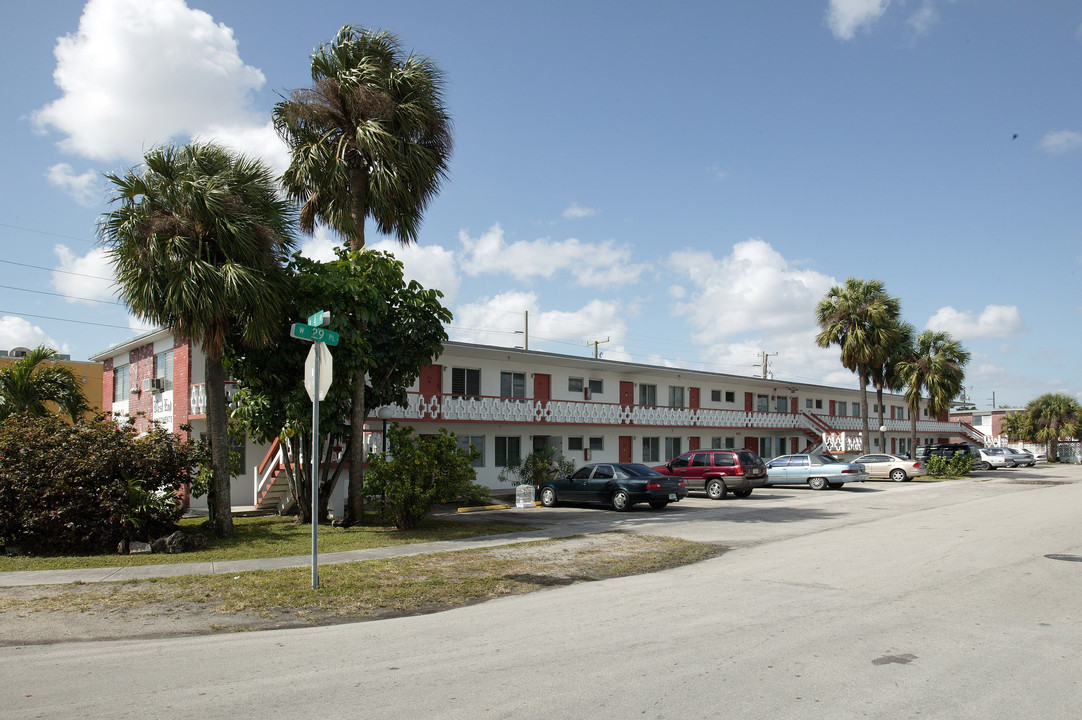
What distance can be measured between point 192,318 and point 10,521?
15.0 ft

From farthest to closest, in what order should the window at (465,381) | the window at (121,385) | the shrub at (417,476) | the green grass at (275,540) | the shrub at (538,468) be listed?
the window at (465,381) < the window at (121,385) < the shrub at (538,468) < the shrub at (417,476) < the green grass at (275,540)

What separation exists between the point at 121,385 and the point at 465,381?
13.4 metres

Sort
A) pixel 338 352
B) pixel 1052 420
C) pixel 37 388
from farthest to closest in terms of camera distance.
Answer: pixel 1052 420 < pixel 37 388 < pixel 338 352

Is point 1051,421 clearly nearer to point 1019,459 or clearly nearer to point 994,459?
point 1019,459

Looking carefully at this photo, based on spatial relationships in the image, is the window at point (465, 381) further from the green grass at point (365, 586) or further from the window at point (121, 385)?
the green grass at point (365, 586)

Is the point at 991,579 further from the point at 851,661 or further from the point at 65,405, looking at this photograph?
the point at 65,405

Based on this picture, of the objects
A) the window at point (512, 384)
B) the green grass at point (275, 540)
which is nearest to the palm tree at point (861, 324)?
the window at point (512, 384)

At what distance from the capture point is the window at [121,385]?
2867 centimetres

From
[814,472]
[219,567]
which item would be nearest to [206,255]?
[219,567]

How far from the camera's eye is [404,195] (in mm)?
17531

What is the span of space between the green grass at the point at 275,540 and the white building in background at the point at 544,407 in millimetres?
2270

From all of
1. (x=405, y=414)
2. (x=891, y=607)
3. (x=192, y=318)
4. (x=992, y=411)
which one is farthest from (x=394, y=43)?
(x=992, y=411)

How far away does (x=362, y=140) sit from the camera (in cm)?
1692

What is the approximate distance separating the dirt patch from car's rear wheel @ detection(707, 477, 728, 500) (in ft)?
47.0
